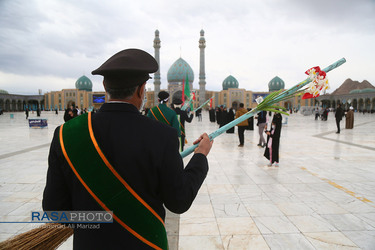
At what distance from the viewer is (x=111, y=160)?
3.25ft

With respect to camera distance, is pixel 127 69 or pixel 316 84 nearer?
pixel 127 69

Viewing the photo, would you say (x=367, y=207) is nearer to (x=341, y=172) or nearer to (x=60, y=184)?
(x=341, y=172)

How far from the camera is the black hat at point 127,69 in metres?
1.03

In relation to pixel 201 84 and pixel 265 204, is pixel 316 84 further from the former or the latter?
pixel 201 84

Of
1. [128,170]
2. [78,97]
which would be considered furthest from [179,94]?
[128,170]

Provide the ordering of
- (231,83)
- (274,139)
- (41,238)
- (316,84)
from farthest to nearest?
1. (231,83)
2. (274,139)
3. (316,84)
4. (41,238)

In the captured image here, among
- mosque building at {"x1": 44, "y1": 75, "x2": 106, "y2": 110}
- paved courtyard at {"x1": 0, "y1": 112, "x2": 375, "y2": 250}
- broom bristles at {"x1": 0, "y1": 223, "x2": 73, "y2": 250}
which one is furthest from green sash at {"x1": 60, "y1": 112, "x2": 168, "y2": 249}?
mosque building at {"x1": 44, "y1": 75, "x2": 106, "y2": 110}

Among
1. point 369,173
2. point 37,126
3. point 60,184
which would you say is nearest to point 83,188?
point 60,184

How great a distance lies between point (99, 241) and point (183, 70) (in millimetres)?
52476

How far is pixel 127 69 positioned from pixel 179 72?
173ft

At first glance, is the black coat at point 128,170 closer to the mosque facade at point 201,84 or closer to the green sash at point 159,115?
the green sash at point 159,115

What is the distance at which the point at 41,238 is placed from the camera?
150 cm

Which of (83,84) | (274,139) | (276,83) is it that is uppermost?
(83,84)

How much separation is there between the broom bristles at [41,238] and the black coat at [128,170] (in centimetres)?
54
